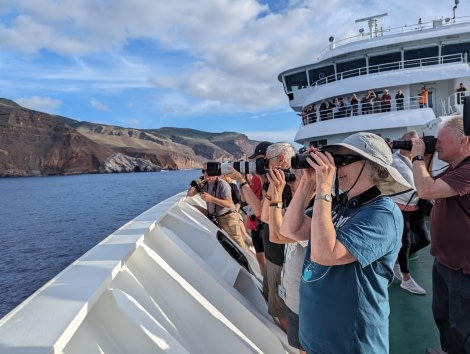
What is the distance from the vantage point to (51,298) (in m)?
1.64

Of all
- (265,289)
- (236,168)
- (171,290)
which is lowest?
(265,289)

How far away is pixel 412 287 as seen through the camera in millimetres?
3291

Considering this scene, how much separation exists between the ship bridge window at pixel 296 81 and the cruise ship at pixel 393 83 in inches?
69.1

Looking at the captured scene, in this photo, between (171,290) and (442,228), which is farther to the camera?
(171,290)

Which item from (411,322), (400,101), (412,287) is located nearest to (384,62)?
(400,101)

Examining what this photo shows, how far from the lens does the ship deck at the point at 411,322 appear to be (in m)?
2.46

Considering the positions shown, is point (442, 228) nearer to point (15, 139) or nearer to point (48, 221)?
point (48, 221)

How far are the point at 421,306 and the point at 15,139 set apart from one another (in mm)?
114908

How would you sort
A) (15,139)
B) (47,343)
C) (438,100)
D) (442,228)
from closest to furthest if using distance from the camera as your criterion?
(47,343) → (442,228) → (438,100) → (15,139)

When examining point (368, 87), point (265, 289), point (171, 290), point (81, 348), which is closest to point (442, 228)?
point (265, 289)

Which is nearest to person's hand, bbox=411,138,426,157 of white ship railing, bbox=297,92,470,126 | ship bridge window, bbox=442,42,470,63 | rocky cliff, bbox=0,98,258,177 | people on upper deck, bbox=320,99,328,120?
white ship railing, bbox=297,92,470,126

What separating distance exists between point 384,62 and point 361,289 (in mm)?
13582

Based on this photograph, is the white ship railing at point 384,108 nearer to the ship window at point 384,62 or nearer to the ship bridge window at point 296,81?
the ship window at point 384,62

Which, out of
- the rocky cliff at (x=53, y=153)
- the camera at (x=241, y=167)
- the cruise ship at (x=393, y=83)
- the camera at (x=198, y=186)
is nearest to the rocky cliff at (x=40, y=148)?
the rocky cliff at (x=53, y=153)
